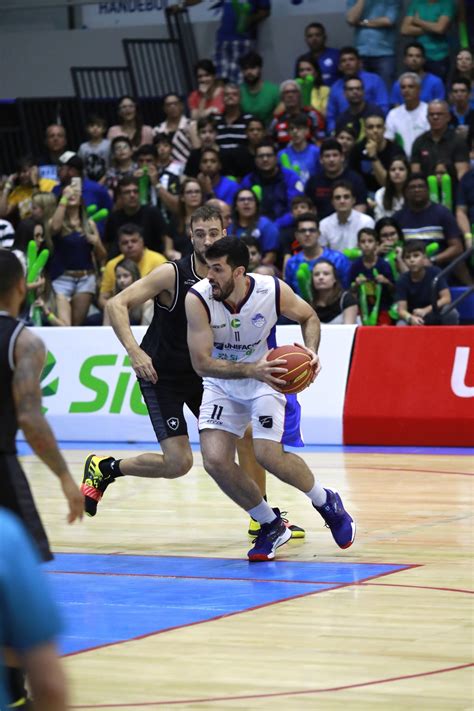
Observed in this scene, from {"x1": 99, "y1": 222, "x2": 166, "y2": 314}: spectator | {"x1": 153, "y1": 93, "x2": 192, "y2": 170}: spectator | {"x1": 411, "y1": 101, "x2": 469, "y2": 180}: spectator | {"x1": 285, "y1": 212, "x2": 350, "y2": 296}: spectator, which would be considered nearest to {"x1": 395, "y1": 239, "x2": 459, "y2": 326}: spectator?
{"x1": 285, "y1": 212, "x2": 350, "y2": 296}: spectator

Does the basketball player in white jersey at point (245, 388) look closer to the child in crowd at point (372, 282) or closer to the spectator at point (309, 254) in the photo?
the spectator at point (309, 254)

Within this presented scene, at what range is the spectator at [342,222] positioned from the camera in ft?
52.2

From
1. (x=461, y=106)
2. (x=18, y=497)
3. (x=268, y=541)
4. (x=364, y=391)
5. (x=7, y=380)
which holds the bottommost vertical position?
(x=364, y=391)

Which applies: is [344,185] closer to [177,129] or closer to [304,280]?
[304,280]

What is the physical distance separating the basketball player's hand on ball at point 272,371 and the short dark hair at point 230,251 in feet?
1.97

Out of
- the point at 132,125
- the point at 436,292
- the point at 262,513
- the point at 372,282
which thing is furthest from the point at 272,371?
the point at 132,125

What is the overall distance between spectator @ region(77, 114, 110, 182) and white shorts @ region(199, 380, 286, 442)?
36.9ft

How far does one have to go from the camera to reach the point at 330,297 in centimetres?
1477

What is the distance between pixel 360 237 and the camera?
49.9ft

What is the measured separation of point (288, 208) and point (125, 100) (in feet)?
12.5

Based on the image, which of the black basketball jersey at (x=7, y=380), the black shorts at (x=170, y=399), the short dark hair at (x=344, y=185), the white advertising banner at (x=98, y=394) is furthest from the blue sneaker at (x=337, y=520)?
the short dark hair at (x=344, y=185)

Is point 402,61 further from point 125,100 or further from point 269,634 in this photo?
point 269,634

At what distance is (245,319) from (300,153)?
31.2 feet

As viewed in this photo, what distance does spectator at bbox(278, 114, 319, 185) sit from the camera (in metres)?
17.5
